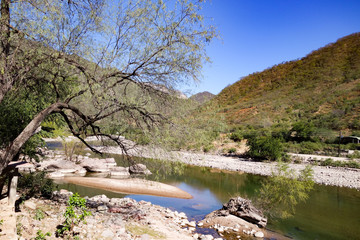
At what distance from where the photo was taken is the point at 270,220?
11469 mm

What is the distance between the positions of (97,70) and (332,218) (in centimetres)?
1238

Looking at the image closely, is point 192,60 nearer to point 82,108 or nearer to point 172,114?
point 172,114

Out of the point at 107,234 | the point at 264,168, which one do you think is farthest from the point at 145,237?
the point at 264,168

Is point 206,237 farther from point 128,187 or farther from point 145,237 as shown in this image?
point 128,187

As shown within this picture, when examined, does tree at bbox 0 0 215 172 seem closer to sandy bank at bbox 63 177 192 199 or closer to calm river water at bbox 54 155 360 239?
calm river water at bbox 54 155 360 239

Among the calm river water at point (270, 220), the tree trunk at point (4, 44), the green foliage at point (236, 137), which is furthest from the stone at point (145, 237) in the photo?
the green foliage at point (236, 137)

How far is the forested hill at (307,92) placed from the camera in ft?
121

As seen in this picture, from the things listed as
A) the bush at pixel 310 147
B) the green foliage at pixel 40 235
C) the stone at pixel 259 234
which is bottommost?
the stone at pixel 259 234

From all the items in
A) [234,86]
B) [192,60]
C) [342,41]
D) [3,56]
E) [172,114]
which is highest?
[342,41]

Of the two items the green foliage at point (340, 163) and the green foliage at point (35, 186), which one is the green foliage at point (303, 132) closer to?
the green foliage at point (340, 163)

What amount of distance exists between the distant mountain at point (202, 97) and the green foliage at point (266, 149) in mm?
19528

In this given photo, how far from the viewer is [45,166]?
734 inches

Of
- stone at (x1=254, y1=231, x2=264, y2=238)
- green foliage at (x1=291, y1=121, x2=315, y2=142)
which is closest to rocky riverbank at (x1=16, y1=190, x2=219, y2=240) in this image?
stone at (x1=254, y1=231, x2=264, y2=238)

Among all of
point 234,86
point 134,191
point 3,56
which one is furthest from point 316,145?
point 234,86
